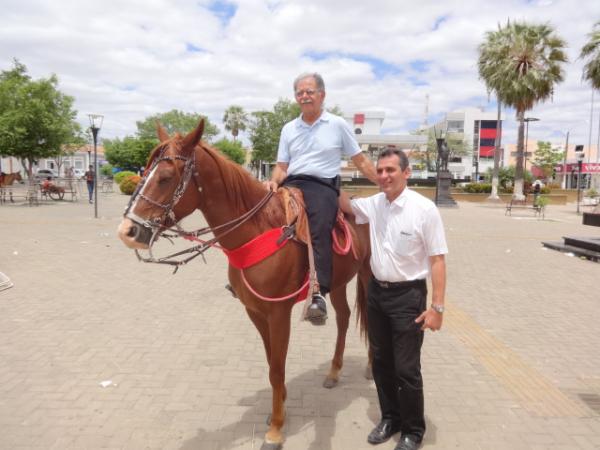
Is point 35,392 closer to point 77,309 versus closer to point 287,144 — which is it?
point 77,309

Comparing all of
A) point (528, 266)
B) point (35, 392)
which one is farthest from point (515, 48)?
point (35, 392)

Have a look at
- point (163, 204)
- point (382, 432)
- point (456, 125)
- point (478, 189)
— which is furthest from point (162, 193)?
point (456, 125)

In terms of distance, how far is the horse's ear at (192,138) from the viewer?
2.36 meters

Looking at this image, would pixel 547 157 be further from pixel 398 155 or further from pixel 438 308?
pixel 438 308

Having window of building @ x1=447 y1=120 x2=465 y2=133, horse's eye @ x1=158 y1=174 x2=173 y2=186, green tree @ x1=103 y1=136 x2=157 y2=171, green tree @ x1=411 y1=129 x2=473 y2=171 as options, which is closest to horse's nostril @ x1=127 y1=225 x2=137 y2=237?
horse's eye @ x1=158 y1=174 x2=173 y2=186

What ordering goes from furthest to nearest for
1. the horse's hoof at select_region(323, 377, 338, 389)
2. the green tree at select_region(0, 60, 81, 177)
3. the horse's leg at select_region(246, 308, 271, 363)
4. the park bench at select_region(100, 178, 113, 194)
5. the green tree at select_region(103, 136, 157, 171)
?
the green tree at select_region(103, 136, 157, 171) < the park bench at select_region(100, 178, 113, 194) < the green tree at select_region(0, 60, 81, 177) < the horse's hoof at select_region(323, 377, 338, 389) < the horse's leg at select_region(246, 308, 271, 363)

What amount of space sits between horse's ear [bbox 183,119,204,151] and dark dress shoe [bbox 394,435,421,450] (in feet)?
7.79

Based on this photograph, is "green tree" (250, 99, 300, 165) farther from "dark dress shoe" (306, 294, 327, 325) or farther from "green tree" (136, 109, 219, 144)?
"dark dress shoe" (306, 294, 327, 325)

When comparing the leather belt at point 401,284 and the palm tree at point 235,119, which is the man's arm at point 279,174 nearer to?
the leather belt at point 401,284

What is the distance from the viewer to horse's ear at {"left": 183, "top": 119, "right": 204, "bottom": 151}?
236 centimetres

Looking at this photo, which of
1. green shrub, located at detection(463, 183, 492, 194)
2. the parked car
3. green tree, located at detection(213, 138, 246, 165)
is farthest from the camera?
green tree, located at detection(213, 138, 246, 165)

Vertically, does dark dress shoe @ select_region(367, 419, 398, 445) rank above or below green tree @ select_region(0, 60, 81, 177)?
below

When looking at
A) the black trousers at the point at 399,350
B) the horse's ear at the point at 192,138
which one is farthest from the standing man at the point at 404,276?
the horse's ear at the point at 192,138

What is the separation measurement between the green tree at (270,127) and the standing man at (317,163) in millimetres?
39680
